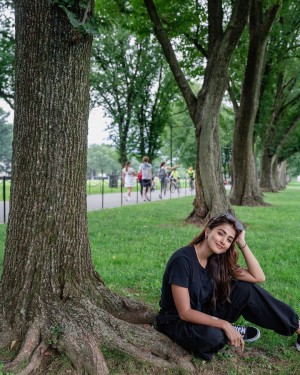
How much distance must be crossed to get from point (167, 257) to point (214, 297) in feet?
10.6

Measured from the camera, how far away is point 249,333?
12.1ft

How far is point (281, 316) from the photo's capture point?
346 centimetres

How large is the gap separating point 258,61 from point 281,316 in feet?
41.1

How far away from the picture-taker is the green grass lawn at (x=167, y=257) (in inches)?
129

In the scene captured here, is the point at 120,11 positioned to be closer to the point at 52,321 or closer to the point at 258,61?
the point at 258,61

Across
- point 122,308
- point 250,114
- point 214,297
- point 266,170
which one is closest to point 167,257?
point 122,308

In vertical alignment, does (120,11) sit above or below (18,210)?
above

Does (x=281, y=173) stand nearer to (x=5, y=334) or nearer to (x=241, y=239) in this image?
(x=241, y=239)

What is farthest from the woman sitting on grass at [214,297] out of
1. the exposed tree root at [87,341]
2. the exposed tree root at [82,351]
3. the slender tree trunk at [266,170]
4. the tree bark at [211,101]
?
the slender tree trunk at [266,170]

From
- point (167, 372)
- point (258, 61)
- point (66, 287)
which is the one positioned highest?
point (258, 61)

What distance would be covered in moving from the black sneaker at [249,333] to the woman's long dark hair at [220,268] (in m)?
0.41

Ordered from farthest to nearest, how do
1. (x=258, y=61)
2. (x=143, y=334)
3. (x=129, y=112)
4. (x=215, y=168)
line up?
(x=129, y=112)
(x=258, y=61)
(x=215, y=168)
(x=143, y=334)

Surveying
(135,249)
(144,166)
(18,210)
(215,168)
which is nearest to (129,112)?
(144,166)

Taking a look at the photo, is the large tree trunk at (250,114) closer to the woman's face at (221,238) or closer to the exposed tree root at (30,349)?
the woman's face at (221,238)
